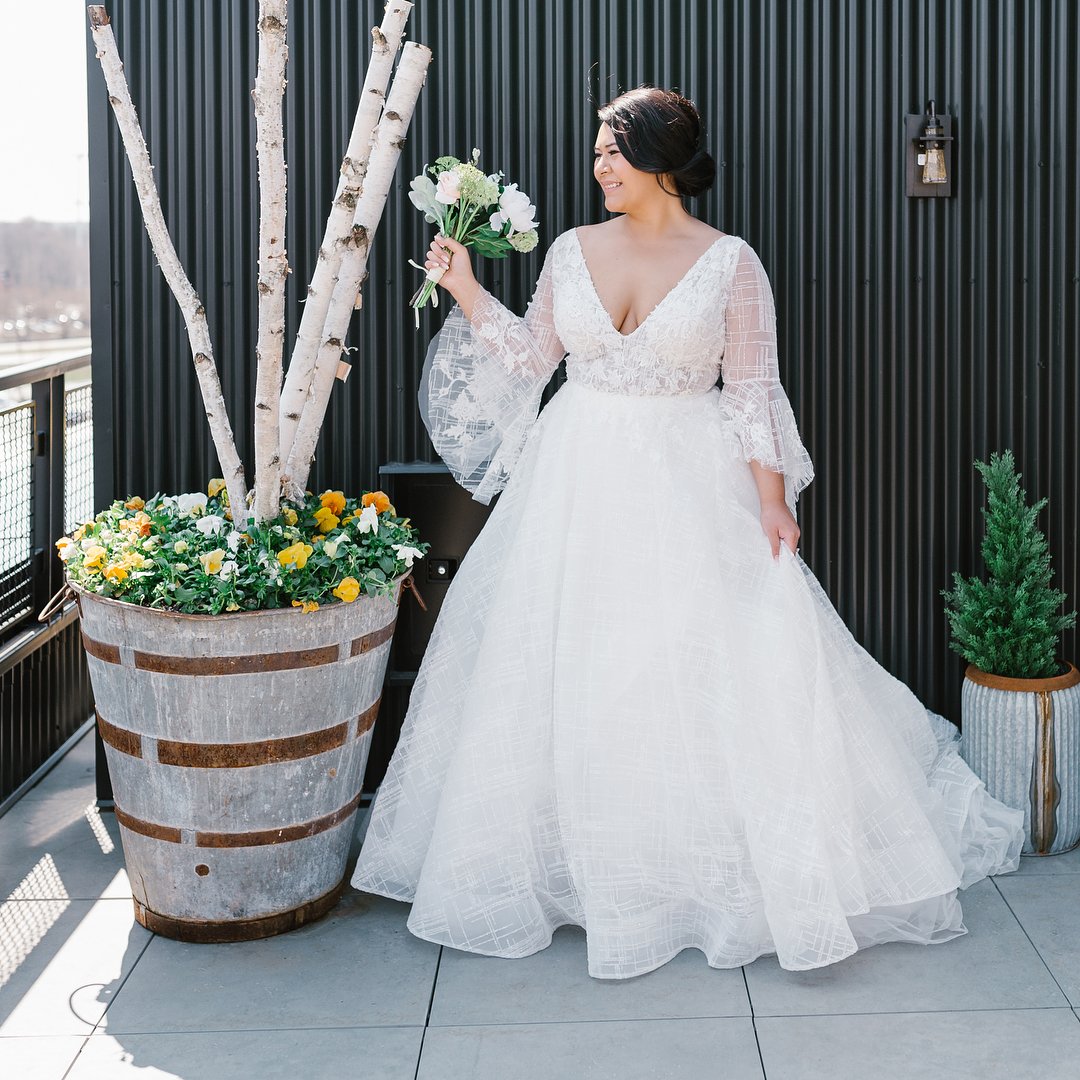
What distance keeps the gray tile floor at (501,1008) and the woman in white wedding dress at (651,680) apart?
0.08 m

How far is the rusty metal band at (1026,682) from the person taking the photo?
3480 mm

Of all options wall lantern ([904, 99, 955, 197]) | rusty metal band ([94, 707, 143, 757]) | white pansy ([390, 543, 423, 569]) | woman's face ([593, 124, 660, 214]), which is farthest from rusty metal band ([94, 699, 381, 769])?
wall lantern ([904, 99, 955, 197])

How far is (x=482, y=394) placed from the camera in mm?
3340

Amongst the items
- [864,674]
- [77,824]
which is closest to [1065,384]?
[864,674]

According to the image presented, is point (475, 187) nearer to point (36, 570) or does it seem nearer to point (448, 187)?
point (448, 187)

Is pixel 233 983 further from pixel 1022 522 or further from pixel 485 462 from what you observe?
pixel 1022 522

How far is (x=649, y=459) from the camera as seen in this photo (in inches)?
121

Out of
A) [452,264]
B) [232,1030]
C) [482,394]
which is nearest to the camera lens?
[232,1030]

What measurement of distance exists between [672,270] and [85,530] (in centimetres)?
149

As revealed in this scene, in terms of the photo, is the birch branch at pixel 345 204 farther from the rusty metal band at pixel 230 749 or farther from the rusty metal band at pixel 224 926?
the rusty metal band at pixel 224 926

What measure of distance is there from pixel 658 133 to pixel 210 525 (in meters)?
1.34

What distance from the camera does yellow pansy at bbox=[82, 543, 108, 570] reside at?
2977mm

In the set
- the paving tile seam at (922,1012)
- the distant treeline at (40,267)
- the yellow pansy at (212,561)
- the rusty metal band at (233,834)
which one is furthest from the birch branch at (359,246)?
the distant treeline at (40,267)

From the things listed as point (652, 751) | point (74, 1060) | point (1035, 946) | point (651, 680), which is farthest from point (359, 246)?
point (1035, 946)
